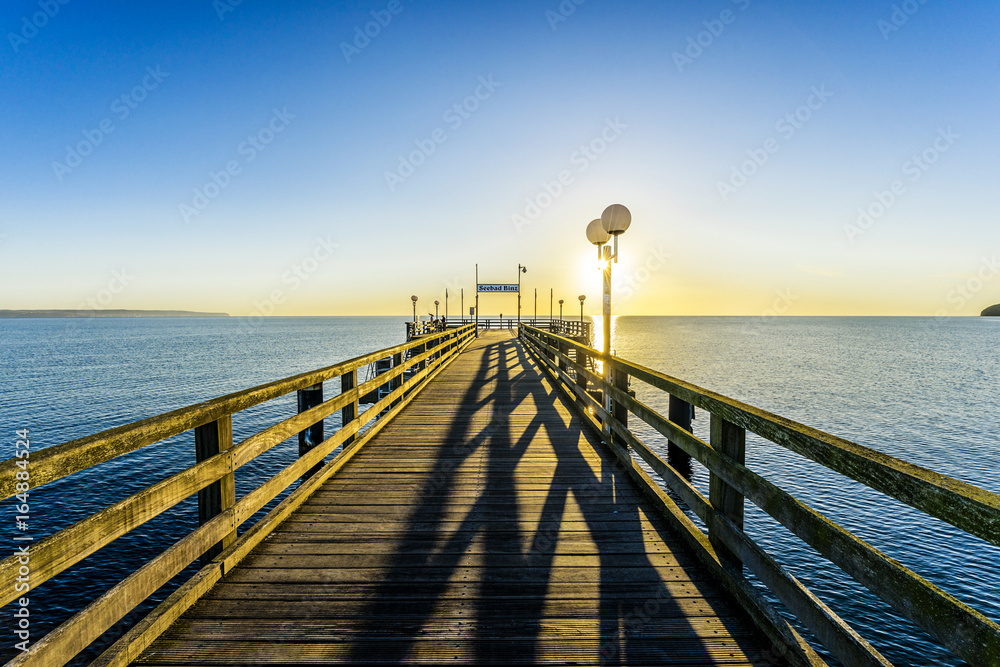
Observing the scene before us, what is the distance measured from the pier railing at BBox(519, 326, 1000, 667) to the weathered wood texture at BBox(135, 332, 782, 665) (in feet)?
0.65

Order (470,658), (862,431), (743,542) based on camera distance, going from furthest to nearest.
Result: (862,431)
(743,542)
(470,658)

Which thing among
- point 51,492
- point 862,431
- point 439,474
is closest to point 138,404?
point 51,492

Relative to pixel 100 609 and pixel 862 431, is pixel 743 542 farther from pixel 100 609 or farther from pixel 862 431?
pixel 862 431

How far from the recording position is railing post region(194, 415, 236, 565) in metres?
2.83

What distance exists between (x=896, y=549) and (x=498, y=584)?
10.1 meters

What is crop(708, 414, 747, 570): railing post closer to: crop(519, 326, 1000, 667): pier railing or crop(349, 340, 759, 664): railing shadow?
crop(519, 326, 1000, 667): pier railing

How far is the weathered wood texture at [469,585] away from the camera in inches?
92.2

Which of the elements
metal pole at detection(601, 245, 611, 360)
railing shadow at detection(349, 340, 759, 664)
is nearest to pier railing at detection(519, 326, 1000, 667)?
railing shadow at detection(349, 340, 759, 664)

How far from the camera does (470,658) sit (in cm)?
228

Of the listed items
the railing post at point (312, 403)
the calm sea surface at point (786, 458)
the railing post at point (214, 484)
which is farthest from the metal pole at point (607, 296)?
the calm sea surface at point (786, 458)

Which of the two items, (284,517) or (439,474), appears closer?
(284,517)

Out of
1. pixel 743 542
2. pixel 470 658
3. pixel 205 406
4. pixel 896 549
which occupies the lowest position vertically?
pixel 896 549

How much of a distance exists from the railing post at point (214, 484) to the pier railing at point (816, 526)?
9.87 feet

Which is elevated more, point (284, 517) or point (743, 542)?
point (743, 542)
